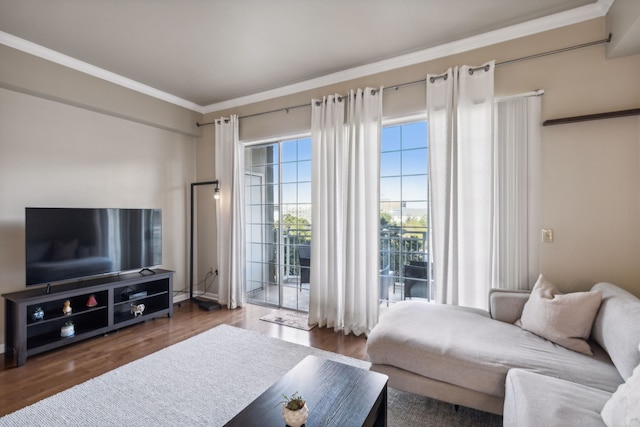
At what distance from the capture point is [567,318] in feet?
6.31

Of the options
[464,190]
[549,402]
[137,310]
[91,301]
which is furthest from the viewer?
[137,310]

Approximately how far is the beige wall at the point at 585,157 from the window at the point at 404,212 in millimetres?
949

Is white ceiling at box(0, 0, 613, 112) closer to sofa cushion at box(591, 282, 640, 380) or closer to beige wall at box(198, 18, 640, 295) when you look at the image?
beige wall at box(198, 18, 640, 295)

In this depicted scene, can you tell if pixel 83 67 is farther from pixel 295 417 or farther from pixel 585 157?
pixel 585 157

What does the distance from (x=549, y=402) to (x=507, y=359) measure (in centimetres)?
37

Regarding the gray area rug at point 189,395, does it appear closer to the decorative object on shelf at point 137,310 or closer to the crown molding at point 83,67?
the decorative object on shelf at point 137,310

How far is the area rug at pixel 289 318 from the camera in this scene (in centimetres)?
354

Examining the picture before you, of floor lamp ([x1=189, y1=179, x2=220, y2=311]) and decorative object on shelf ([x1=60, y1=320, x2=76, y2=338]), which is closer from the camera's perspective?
decorative object on shelf ([x1=60, y1=320, x2=76, y2=338])

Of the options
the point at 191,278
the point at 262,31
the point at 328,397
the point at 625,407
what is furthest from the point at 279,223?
the point at 625,407

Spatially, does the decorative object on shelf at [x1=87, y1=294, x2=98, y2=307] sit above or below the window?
below

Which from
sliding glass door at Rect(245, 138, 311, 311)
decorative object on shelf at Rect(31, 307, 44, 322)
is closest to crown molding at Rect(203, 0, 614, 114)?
sliding glass door at Rect(245, 138, 311, 311)

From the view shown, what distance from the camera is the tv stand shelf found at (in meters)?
2.71

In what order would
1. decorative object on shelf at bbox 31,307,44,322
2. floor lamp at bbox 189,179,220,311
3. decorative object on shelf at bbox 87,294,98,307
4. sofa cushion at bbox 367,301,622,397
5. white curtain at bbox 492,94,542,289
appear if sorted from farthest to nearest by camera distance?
floor lamp at bbox 189,179,220,311 < decorative object on shelf at bbox 87,294,98,307 < decorative object on shelf at bbox 31,307,44,322 < white curtain at bbox 492,94,542,289 < sofa cushion at bbox 367,301,622,397

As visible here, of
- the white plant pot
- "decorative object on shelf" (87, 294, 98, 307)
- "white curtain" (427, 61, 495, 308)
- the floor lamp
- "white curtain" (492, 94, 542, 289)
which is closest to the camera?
the white plant pot
